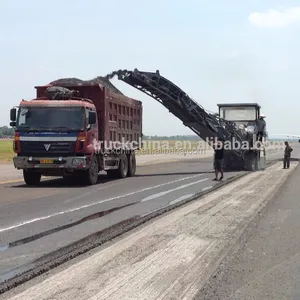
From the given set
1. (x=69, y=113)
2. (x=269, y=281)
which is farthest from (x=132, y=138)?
(x=269, y=281)

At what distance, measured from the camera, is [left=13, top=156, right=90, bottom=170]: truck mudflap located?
1977 cm

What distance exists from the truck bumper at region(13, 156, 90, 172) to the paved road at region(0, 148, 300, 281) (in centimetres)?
74

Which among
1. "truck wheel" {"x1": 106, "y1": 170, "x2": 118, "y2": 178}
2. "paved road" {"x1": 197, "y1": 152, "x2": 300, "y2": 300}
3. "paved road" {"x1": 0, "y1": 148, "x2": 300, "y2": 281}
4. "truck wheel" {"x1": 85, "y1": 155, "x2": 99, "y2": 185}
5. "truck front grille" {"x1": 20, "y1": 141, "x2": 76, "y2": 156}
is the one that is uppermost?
"truck front grille" {"x1": 20, "y1": 141, "x2": 76, "y2": 156}

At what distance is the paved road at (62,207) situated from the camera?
29.6 ft

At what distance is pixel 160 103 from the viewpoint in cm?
2867

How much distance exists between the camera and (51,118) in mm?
19922

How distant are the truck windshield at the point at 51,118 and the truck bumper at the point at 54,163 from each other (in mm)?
1029

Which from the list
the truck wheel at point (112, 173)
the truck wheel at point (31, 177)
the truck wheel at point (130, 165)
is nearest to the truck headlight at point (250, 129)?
the truck wheel at point (130, 165)

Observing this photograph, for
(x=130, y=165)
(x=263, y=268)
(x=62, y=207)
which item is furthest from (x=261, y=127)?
(x=263, y=268)

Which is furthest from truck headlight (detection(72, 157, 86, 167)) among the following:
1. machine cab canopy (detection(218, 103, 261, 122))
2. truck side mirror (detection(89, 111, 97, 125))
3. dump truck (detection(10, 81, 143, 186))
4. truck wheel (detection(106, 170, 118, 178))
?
machine cab canopy (detection(218, 103, 261, 122))

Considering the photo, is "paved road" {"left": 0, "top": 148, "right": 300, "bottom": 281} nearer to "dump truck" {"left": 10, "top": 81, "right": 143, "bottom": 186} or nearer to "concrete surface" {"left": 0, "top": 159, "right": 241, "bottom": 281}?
"concrete surface" {"left": 0, "top": 159, "right": 241, "bottom": 281}

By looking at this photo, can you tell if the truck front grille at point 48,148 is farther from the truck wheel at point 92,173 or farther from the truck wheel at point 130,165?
the truck wheel at point 130,165

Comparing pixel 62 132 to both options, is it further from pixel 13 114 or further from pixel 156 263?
pixel 156 263

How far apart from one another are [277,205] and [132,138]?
12128 millimetres
